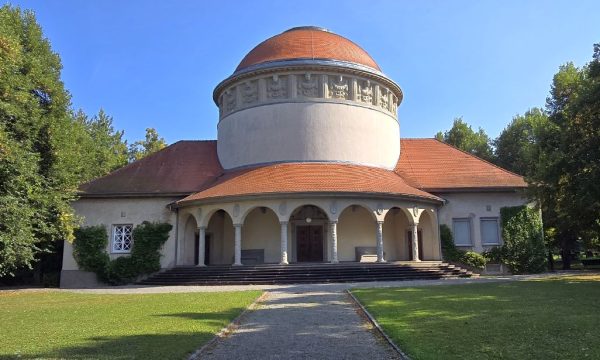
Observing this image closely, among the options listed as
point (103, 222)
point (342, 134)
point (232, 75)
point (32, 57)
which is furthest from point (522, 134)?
point (32, 57)

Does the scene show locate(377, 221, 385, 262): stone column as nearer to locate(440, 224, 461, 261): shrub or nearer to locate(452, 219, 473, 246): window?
locate(440, 224, 461, 261): shrub

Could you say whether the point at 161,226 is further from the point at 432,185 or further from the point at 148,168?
the point at 432,185

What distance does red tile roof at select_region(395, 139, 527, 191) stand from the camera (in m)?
26.1

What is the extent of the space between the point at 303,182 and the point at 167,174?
29.2ft

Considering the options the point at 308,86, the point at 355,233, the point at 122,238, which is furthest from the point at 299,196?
the point at 122,238

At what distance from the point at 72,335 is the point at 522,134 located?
4031 cm

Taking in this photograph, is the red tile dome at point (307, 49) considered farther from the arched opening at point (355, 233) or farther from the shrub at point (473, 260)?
the shrub at point (473, 260)

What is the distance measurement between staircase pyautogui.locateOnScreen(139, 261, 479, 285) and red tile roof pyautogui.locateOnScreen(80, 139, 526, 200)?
3.46m

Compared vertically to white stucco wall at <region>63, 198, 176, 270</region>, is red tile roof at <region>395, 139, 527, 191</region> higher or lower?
higher

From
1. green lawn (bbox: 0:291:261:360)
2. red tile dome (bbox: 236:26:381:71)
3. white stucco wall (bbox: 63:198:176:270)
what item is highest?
red tile dome (bbox: 236:26:381:71)

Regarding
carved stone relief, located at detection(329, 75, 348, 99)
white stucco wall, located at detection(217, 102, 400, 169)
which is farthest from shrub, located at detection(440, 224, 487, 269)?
carved stone relief, located at detection(329, 75, 348, 99)

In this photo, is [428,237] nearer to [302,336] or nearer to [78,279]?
[78,279]

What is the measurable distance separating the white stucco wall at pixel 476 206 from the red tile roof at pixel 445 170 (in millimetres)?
635

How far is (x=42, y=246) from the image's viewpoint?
86.0 feet
